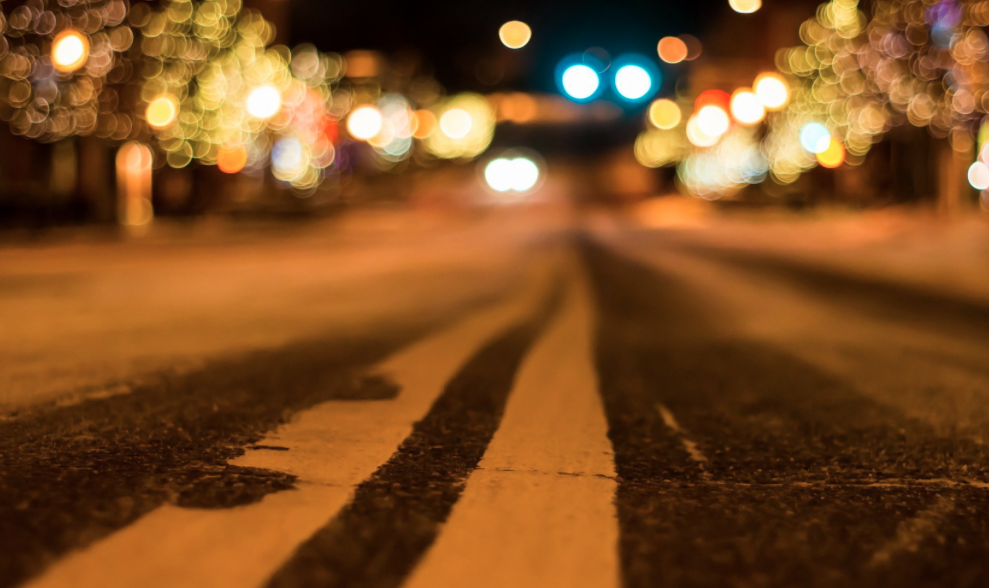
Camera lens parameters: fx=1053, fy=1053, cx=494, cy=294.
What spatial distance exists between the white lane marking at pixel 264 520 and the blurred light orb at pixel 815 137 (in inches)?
1215

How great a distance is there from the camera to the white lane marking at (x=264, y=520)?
3.60 m

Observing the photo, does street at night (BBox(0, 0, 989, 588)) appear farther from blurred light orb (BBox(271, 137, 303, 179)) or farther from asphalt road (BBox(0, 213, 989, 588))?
blurred light orb (BBox(271, 137, 303, 179))

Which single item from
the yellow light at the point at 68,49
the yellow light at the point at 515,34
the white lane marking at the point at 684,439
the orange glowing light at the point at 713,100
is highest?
the yellow light at the point at 68,49

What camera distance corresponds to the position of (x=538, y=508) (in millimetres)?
4566

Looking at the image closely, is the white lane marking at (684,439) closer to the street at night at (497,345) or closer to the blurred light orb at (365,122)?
the street at night at (497,345)

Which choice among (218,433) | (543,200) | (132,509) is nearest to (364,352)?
(218,433)

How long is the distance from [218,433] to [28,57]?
→ 23717mm

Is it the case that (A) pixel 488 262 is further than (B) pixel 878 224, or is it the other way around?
(B) pixel 878 224

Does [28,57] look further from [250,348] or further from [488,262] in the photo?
[250,348]

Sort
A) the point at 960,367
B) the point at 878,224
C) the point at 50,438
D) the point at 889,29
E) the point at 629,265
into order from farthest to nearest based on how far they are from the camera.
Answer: the point at 878,224
the point at 889,29
the point at 629,265
the point at 960,367
the point at 50,438

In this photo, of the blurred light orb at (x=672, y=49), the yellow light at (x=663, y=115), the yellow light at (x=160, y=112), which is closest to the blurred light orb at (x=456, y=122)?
the yellow light at (x=160, y=112)

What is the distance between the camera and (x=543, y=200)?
226ft

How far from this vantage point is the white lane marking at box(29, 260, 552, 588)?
360 cm

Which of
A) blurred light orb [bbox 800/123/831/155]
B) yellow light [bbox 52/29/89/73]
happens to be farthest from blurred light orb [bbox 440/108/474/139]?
yellow light [bbox 52/29/89/73]
